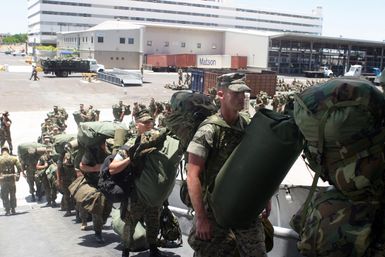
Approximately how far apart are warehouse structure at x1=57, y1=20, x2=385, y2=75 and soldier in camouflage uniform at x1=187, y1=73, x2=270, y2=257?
5850 centimetres

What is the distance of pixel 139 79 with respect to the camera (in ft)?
141

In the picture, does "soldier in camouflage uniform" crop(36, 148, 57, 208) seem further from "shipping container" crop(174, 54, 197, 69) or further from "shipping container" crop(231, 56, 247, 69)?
"shipping container" crop(231, 56, 247, 69)

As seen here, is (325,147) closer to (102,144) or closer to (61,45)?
(102,144)

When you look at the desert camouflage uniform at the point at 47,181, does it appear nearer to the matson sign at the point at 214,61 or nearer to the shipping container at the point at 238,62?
the matson sign at the point at 214,61

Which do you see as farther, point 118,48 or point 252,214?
point 118,48

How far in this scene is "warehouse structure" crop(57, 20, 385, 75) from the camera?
63406 millimetres

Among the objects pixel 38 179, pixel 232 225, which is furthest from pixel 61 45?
pixel 232 225

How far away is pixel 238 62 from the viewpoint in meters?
63.8

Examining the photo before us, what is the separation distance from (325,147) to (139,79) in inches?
1628

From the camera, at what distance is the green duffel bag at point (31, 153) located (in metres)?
10.3

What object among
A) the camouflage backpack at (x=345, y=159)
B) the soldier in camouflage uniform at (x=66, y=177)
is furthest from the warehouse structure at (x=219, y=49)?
the camouflage backpack at (x=345, y=159)

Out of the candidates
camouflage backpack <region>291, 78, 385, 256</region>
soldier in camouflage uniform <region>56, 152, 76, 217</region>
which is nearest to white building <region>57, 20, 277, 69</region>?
soldier in camouflage uniform <region>56, 152, 76, 217</region>

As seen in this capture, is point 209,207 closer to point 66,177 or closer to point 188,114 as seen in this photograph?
point 188,114

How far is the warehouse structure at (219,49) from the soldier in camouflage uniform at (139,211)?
5755 centimetres
